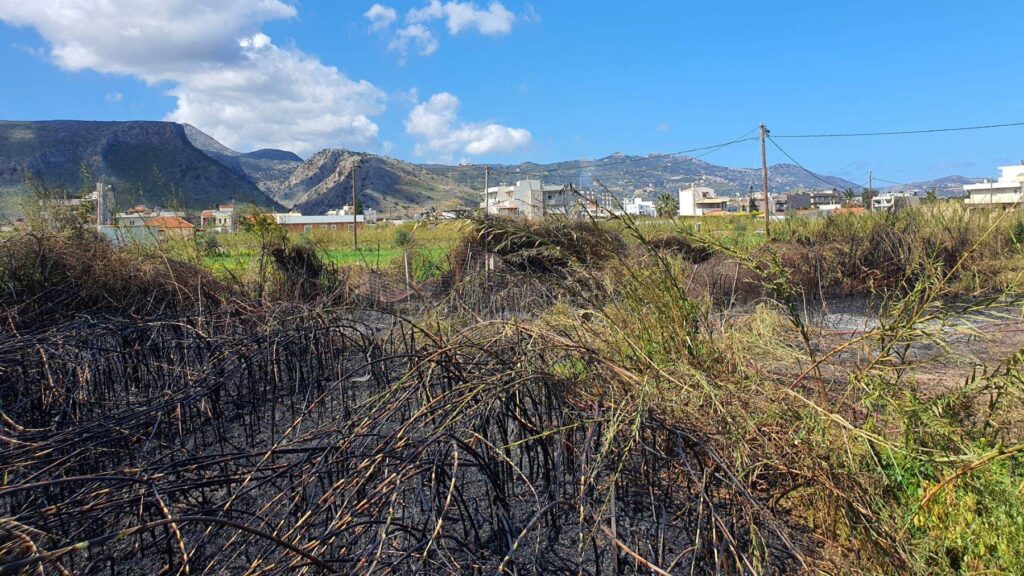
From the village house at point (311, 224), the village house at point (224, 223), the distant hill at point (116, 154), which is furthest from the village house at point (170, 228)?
the distant hill at point (116, 154)

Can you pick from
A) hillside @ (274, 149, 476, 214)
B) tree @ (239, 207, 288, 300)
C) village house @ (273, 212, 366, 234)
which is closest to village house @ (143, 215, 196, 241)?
tree @ (239, 207, 288, 300)

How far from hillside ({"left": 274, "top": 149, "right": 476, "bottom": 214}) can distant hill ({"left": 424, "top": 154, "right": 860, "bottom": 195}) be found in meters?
4.73

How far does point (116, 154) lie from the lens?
100m

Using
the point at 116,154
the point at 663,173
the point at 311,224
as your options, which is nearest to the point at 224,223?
the point at 311,224

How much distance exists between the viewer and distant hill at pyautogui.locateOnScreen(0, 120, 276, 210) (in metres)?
90.8

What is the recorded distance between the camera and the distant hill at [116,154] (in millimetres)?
90812

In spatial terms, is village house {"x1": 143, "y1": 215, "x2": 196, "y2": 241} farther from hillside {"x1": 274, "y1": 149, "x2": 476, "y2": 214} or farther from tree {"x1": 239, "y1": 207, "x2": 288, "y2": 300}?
hillside {"x1": 274, "y1": 149, "x2": 476, "y2": 214}

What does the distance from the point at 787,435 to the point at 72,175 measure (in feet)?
326

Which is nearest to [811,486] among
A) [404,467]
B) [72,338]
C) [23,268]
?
[404,467]

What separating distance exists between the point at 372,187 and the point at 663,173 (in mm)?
85726

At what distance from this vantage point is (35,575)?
143cm

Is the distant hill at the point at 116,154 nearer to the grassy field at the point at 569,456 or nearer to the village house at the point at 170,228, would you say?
the village house at the point at 170,228

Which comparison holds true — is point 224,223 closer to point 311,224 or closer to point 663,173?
point 311,224

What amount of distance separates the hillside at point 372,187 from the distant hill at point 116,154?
16160 mm
